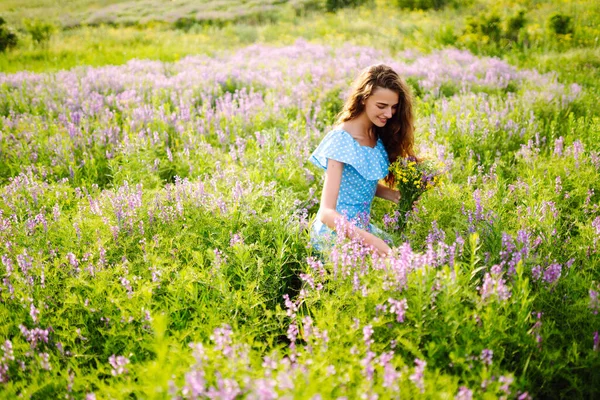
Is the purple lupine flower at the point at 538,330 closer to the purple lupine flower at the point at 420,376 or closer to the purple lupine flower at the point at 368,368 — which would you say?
the purple lupine flower at the point at 420,376

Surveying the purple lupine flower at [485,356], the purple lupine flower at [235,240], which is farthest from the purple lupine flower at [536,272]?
the purple lupine flower at [235,240]

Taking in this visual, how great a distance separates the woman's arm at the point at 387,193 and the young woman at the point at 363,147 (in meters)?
0.02

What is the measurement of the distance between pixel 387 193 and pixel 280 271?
147cm

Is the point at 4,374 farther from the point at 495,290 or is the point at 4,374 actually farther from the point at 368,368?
the point at 495,290

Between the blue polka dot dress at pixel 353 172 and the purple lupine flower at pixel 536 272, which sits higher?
the blue polka dot dress at pixel 353 172

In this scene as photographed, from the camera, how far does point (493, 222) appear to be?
3354mm

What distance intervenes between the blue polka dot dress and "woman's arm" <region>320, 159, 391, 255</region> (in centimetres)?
8

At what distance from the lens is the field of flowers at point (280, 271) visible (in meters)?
2.19

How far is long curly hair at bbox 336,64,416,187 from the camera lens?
365 cm

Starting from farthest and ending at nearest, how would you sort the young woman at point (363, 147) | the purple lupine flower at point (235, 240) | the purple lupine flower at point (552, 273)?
1. the young woman at point (363, 147)
2. the purple lupine flower at point (235, 240)
3. the purple lupine flower at point (552, 273)

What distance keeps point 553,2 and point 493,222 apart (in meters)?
14.8

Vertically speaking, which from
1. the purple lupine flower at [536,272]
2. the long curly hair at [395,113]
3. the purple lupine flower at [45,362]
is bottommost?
the purple lupine flower at [45,362]

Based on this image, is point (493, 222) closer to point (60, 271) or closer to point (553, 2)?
point (60, 271)

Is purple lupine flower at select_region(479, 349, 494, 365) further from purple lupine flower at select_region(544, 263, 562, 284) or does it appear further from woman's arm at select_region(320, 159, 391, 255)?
woman's arm at select_region(320, 159, 391, 255)
